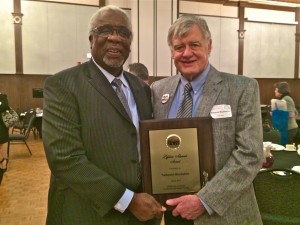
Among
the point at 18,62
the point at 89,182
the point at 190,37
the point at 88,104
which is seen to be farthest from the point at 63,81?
the point at 18,62

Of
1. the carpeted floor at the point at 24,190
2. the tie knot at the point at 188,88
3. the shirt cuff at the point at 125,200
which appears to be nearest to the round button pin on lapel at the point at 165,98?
the tie knot at the point at 188,88

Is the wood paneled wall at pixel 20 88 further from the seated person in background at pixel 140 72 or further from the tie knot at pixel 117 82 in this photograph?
the tie knot at pixel 117 82

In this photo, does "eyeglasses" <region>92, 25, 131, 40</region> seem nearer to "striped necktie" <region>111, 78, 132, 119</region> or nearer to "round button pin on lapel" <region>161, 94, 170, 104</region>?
"striped necktie" <region>111, 78, 132, 119</region>

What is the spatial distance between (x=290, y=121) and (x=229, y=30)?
336 inches

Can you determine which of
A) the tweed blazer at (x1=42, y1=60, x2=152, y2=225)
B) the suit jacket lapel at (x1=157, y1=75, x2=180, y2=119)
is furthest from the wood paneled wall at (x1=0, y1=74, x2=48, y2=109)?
the tweed blazer at (x1=42, y1=60, x2=152, y2=225)

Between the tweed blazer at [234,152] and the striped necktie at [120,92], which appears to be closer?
the tweed blazer at [234,152]

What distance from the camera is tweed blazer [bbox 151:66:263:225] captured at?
144cm

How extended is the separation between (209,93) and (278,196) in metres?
0.95

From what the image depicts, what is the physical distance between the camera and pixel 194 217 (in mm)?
1465

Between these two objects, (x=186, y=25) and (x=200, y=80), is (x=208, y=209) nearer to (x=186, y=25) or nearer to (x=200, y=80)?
(x=200, y=80)

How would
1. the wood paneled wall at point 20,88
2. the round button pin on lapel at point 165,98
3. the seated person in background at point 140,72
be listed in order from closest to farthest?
the round button pin on lapel at point 165,98
the seated person in background at point 140,72
the wood paneled wall at point 20,88

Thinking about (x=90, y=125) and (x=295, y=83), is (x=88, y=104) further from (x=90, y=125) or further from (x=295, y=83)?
(x=295, y=83)

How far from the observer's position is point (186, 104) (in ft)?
5.35

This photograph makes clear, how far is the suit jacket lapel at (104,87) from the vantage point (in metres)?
1.50
